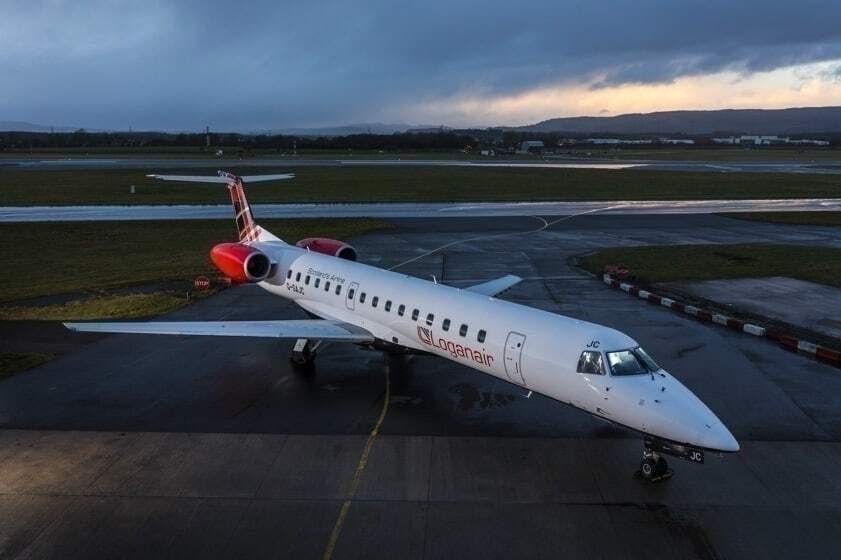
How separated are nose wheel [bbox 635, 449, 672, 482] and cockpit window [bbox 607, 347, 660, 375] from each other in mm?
1463

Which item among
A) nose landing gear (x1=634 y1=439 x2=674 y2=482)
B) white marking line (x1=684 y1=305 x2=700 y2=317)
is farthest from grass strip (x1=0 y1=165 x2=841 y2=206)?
nose landing gear (x1=634 y1=439 x2=674 y2=482)

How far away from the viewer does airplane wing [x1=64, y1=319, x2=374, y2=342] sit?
15.9 meters

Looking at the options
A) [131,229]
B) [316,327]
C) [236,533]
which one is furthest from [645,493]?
[131,229]

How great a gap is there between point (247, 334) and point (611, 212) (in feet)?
137

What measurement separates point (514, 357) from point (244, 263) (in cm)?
1012

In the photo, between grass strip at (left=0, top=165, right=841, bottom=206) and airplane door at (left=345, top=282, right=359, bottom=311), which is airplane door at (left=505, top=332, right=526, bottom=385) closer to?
airplane door at (left=345, top=282, right=359, bottom=311)

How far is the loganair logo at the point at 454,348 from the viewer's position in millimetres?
13711

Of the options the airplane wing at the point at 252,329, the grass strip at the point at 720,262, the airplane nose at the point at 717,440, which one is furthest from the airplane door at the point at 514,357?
the grass strip at the point at 720,262

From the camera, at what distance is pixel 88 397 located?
1540cm

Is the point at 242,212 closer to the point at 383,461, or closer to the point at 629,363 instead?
the point at 383,461

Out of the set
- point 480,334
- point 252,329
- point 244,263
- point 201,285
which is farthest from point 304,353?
point 201,285

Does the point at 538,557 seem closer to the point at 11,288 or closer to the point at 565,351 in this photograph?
the point at 565,351

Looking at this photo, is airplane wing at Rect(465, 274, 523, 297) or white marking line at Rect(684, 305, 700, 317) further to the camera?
white marking line at Rect(684, 305, 700, 317)

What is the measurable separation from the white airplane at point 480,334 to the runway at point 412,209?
94.4ft
